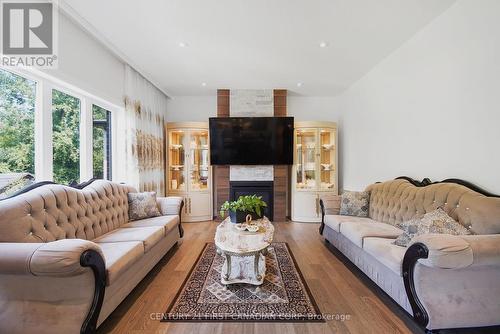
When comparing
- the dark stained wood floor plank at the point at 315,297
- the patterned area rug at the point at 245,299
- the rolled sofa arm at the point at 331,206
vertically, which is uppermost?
the rolled sofa arm at the point at 331,206

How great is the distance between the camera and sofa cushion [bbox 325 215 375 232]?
10.3ft

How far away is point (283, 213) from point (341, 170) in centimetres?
165

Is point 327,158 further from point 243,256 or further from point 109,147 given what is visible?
point 109,147

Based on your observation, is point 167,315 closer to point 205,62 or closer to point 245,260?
point 245,260

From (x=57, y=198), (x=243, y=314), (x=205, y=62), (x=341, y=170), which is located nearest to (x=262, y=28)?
(x=205, y=62)

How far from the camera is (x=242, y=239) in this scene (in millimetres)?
2400

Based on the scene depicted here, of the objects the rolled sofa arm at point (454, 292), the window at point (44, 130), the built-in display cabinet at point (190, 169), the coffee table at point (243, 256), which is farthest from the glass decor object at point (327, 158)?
the window at point (44, 130)

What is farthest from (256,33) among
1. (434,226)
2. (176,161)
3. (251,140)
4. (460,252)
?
(176,161)

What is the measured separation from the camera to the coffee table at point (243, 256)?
7.34 ft

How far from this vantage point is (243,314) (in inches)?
76.7

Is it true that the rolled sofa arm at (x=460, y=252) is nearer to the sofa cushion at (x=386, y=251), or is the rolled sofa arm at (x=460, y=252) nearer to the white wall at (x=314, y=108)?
the sofa cushion at (x=386, y=251)

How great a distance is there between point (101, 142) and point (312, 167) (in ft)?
13.0

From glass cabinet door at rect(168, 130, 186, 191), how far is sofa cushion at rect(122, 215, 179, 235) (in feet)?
5.67

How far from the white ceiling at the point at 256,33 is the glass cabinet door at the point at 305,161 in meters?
1.29
